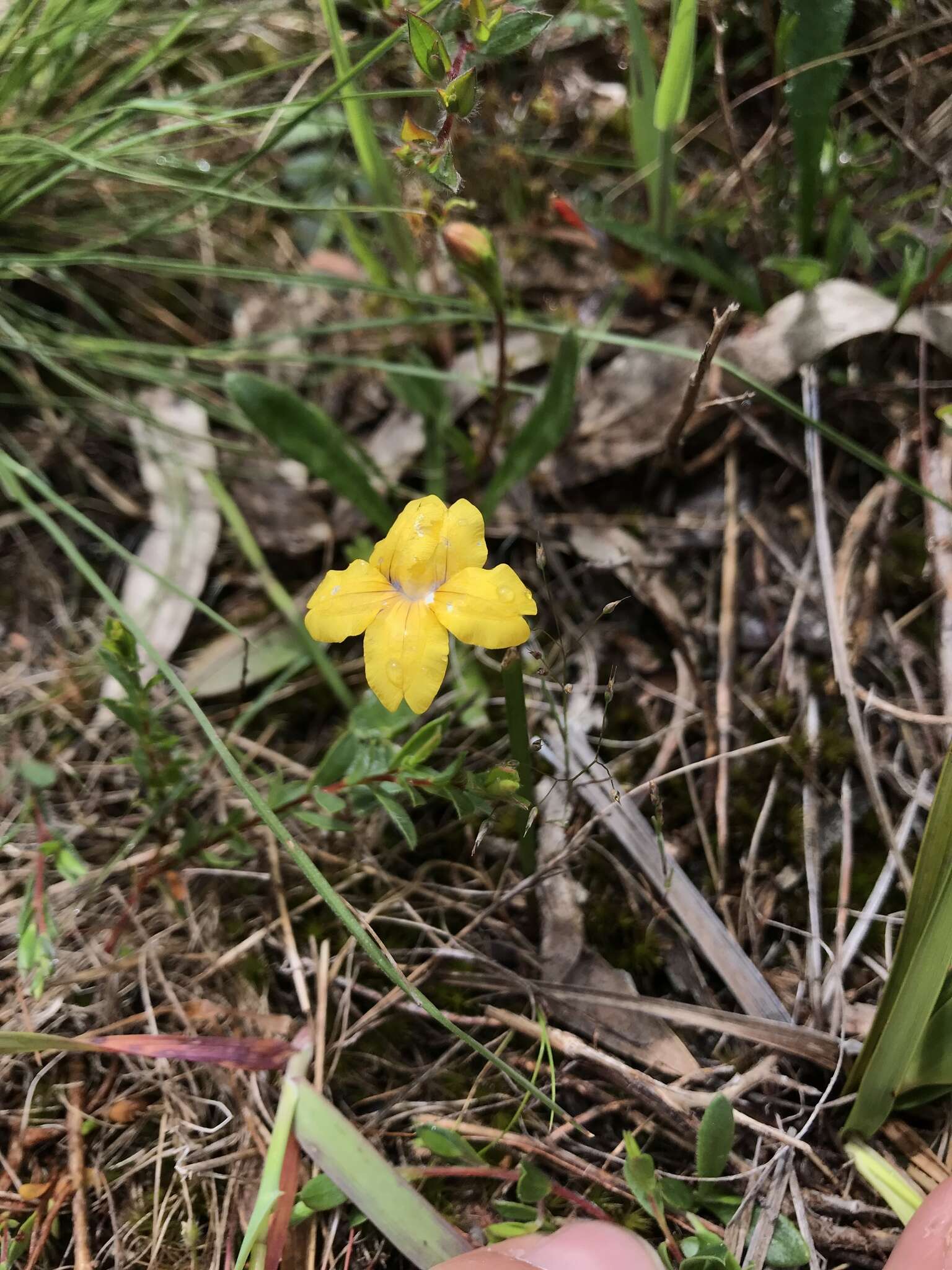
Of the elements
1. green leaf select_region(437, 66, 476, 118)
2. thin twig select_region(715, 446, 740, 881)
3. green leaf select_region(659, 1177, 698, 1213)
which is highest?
green leaf select_region(437, 66, 476, 118)

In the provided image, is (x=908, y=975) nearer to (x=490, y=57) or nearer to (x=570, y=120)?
(x=490, y=57)

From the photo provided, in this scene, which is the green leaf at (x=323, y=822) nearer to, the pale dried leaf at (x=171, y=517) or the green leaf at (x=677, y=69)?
the pale dried leaf at (x=171, y=517)

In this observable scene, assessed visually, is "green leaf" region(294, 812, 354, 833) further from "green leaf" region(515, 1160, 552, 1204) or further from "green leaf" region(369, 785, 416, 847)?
"green leaf" region(515, 1160, 552, 1204)

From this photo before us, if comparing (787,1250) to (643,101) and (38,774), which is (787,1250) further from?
(643,101)

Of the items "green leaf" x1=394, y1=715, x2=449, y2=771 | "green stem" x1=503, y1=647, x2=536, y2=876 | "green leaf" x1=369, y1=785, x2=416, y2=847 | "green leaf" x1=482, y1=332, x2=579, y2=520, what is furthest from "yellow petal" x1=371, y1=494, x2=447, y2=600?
"green leaf" x1=482, y1=332, x2=579, y2=520

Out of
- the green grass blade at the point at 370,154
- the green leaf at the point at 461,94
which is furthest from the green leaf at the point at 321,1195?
the green grass blade at the point at 370,154
